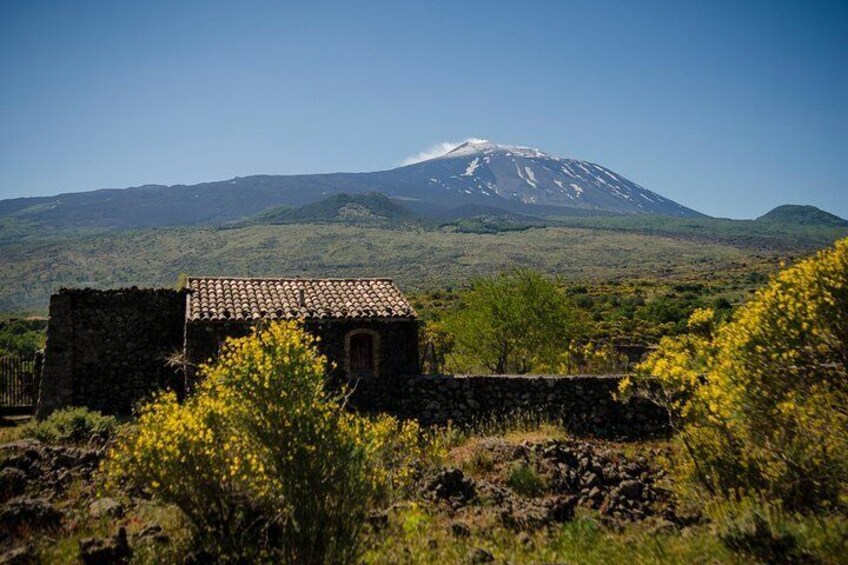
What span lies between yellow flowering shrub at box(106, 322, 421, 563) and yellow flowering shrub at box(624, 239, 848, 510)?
16.9 ft

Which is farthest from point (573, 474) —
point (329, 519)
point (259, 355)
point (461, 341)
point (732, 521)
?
point (461, 341)

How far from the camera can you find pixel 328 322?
744 inches

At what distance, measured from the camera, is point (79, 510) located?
33.5 feet

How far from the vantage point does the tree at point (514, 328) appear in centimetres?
2433

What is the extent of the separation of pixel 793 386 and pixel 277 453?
679cm

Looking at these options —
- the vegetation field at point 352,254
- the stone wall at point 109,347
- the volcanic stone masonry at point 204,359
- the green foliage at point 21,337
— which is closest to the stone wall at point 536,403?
the volcanic stone masonry at point 204,359

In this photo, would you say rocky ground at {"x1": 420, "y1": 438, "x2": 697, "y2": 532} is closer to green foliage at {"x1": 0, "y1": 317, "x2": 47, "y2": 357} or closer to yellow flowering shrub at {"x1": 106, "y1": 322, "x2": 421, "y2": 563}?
yellow flowering shrub at {"x1": 106, "y1": 322, "x2": 421, "y2": 563}

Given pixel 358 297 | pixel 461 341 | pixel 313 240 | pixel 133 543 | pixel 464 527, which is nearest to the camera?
pixel 133 543

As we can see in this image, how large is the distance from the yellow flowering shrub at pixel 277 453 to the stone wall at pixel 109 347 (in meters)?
11.1

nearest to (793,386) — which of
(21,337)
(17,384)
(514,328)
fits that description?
(514,328)

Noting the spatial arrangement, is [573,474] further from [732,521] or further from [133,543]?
[133,543]

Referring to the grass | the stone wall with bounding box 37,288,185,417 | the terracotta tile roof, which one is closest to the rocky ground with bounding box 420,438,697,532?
the grass

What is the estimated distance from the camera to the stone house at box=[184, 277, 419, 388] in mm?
18031

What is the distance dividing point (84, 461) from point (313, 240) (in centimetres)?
14376
